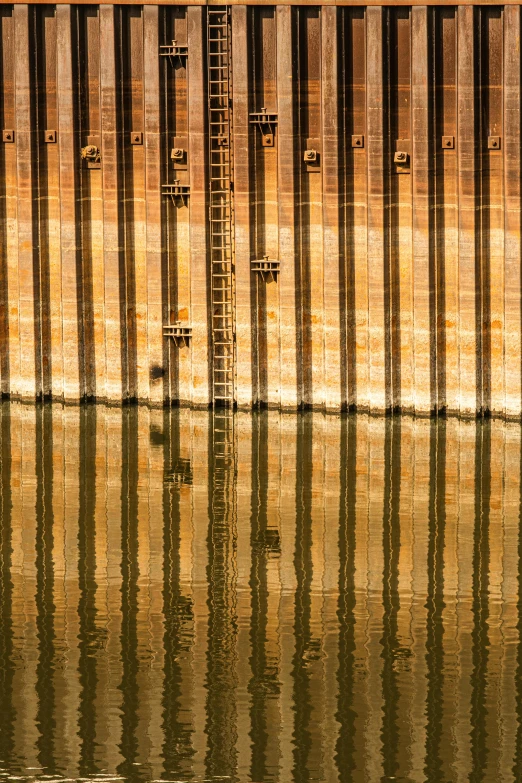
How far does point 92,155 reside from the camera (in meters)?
34.7

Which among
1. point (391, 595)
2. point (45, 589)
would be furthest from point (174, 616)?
point (391, 595)

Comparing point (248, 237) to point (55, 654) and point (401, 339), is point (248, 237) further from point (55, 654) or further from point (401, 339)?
point (55, 654)

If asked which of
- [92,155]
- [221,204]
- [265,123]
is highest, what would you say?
[265,123]

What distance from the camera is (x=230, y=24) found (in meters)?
33.8

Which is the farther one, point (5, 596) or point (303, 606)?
point (5, 596)

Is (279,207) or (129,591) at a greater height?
(279,207)

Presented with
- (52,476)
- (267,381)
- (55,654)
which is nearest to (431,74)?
(267,381)

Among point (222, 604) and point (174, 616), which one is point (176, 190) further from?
point (174, 616)

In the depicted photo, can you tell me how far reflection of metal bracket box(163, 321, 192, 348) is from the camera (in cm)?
3456

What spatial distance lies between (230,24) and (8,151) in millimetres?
5021

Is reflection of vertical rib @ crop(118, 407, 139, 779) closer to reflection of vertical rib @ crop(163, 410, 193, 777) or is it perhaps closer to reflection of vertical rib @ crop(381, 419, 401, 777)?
reflection of vertical rib @ crop(163, 410, 193, 777)

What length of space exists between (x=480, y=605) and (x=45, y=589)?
6.20 metres

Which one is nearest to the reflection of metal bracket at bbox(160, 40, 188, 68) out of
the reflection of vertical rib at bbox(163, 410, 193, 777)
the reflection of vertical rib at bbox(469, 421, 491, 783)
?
the reflection of vertical rib at bbox(163, 410, 193, 777)

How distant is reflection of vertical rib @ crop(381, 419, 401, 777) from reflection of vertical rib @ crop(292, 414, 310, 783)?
3.07 feet
